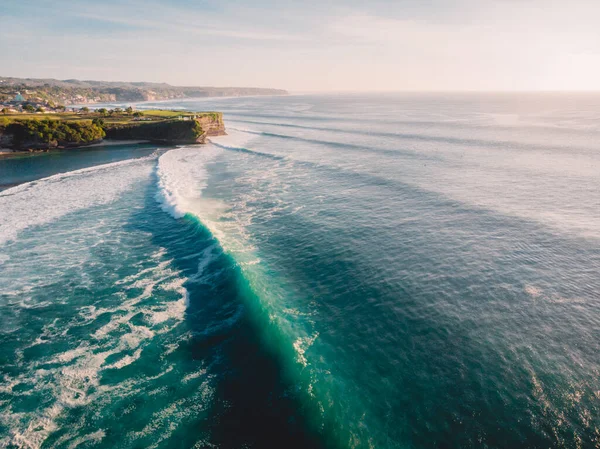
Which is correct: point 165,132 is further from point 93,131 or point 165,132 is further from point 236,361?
point 236,361

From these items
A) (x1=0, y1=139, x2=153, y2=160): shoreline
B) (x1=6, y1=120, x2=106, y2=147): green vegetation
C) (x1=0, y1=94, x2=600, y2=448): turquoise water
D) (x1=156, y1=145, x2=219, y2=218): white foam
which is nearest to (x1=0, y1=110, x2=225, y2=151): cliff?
(x1=6, y1=120, x2=106, y2=147): green vegetation

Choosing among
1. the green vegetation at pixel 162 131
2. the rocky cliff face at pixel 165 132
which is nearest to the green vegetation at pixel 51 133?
the green vegetation at pixel 162 131

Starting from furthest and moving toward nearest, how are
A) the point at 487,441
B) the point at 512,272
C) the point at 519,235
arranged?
1. the point at 519,235
2. the point at 512,272
3. the point at 487,441

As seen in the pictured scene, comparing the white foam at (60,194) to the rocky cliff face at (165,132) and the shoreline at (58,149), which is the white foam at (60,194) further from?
the rocky cliff face at (165,132)

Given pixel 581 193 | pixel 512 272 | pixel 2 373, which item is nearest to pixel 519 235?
pixel 512 272

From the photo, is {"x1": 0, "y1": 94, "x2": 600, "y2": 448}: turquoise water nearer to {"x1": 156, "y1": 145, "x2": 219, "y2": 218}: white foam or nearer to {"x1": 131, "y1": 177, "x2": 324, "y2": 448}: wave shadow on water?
{"x1": 131, "y1": 177, "x2": 324, "y2": 448}: wave shadow on water

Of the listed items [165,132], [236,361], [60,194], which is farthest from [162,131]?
[236,361]

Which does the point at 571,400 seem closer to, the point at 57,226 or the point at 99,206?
the point at 57,226
